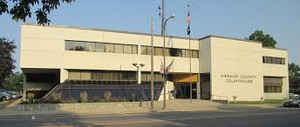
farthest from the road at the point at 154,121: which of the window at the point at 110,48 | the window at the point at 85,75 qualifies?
the window at the point at 110,48

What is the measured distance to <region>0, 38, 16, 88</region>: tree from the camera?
41.3 metres

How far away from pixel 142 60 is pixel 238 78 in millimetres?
15994

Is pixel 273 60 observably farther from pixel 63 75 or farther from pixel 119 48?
pixel 63 75

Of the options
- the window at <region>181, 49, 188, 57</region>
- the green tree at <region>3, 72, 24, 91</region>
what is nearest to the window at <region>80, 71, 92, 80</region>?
the window at <region>181, 49, 188, 57</region>

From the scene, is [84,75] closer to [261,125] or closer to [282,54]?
[261,125]

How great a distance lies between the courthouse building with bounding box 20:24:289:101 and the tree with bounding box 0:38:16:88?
2.75 metres

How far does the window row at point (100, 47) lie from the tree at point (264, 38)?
48159 millimetres

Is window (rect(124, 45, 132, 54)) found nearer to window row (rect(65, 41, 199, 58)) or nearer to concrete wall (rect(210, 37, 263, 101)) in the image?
window row (rect(65, 41, 199, 58))

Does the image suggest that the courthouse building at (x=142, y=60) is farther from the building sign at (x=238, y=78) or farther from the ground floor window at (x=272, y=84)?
the ground floor window at (x=272, y=84)

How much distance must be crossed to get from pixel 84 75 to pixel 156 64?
34.2 feet

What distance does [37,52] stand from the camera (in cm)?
3644

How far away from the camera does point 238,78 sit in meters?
46.4

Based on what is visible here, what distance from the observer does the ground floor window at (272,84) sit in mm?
53675

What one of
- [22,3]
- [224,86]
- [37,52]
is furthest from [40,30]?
[22,3]
